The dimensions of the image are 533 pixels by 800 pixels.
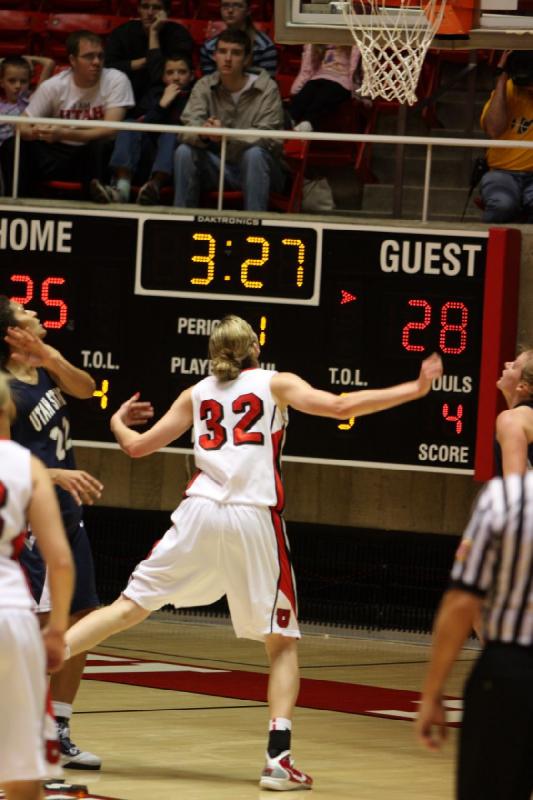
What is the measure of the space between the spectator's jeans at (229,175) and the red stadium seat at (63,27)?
3.84m

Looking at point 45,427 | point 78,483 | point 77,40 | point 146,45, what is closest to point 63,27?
point 146,45

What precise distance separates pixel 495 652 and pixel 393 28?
21.4 ft

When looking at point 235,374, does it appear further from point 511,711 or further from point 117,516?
point 117,516

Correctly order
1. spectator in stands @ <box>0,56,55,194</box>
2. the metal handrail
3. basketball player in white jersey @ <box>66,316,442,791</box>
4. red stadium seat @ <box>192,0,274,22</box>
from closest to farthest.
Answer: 1. basketball player in white jersey @ <box>66,316,442,791</box>
2. the metal handrail
3. spectator in stands @ <box>0,56,55,194</box>
4. red stadium seat @ <box>192,0,274,22</box>

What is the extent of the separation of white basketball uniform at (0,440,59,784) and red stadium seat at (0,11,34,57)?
1266cm

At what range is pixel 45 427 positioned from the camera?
697cm

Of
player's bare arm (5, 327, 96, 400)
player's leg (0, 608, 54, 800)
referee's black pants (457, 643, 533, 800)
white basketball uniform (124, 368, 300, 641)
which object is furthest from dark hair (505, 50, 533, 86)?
referee's black pants (457, 643, 533, 800)

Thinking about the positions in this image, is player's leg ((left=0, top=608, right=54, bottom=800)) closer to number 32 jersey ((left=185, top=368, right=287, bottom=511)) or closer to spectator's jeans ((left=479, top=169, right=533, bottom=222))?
number 32 jersey ((left=185, top=368, right=287, bottom=511))

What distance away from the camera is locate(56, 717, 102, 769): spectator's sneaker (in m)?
7.05

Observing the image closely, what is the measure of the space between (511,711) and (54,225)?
8.84 meters

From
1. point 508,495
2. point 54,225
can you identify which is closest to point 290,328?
point 54,225

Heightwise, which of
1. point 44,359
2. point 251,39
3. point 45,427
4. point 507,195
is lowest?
point 45,427

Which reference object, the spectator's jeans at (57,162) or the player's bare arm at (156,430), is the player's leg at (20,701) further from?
the spectator's jeans at (57,162)

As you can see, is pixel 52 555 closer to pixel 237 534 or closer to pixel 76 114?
pixel 237 534
